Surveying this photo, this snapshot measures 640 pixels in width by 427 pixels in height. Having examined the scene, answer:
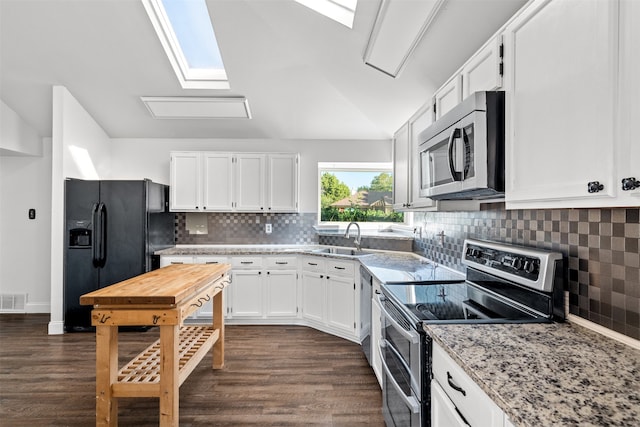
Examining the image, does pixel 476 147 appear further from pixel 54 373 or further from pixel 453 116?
pixel 54 373

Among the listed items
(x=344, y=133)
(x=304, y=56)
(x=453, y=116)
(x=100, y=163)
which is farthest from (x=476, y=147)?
(x=100, y=163)

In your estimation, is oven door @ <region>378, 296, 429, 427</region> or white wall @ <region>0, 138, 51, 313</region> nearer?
oven door @ <region>378, 296, 429, 427</region>

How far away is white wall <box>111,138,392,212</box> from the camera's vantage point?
454 cm

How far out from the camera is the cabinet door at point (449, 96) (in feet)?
6.17

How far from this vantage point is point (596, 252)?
129 centimetres

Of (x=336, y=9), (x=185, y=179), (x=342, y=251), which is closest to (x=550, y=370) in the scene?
(x=336, y=9)

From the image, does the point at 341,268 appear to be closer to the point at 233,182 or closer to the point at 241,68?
the point at 233,182

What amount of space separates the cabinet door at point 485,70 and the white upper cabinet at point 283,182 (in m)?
2.67

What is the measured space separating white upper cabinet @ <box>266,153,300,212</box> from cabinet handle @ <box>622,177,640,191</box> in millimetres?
3542

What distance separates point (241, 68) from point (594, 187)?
3.37 metres

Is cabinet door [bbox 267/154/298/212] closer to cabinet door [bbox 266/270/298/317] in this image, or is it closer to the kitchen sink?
the kitchen sink

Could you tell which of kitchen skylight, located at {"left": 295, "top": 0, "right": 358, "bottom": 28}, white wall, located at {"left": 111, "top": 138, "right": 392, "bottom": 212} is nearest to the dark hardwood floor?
white wall, located at {"left": 111, "top": 138, "right": 392, "bottom": 212}

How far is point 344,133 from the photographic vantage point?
14.5 feet

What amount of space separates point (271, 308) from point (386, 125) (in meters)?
2.57
